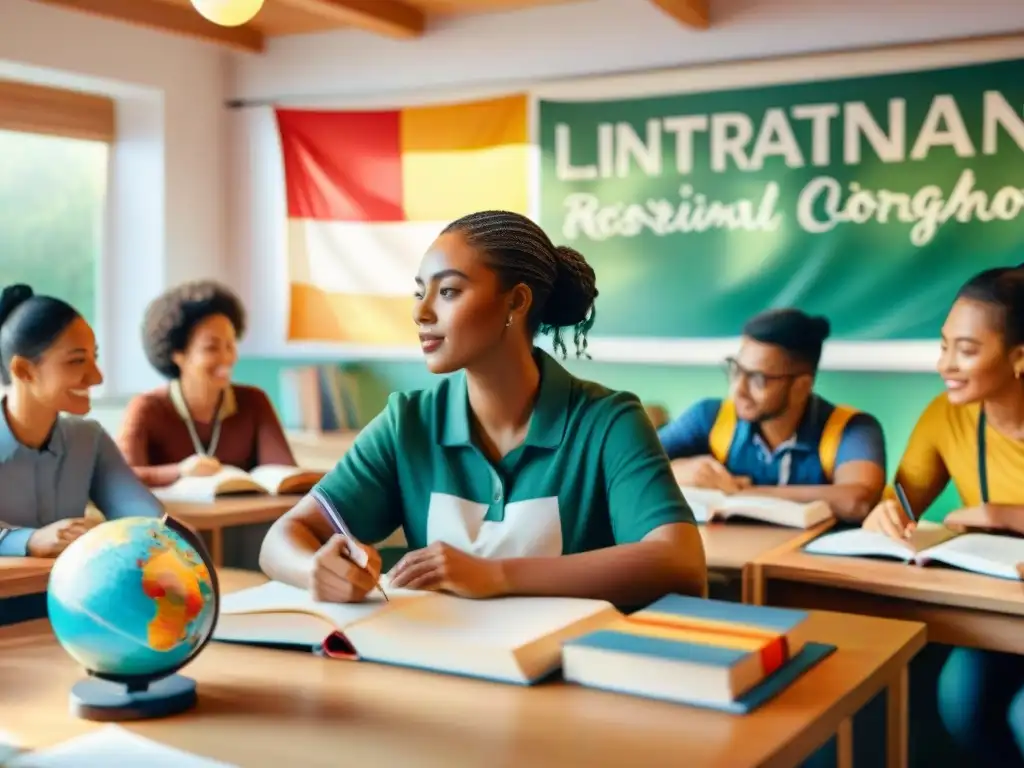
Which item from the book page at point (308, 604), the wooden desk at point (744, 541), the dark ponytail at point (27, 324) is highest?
the dark ponytail at point (27, 324)

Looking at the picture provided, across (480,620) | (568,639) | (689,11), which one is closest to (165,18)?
(689,11)

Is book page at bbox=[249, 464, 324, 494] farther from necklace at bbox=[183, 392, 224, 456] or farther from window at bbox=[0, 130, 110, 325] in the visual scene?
window at bbox=[0, 130, 110, 325]

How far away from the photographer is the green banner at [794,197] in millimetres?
3771

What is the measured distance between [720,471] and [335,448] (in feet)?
6.36

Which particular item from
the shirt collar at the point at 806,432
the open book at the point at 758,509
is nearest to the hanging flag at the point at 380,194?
the shirt collar at the point at 806,432

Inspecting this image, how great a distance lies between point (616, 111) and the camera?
172 inches

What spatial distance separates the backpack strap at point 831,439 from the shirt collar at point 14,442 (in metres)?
1.86

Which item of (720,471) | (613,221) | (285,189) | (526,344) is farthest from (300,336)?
(526,344)

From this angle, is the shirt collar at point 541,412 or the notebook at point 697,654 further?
the shirt collar at point 541,412

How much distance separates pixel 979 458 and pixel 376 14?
275 centimetres

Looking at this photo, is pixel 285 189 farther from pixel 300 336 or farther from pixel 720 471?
pixel 720 471

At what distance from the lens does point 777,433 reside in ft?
10.5

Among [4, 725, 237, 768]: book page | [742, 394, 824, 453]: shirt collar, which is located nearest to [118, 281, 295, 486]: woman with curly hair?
[742, 394, 824, 453]: shirt collar

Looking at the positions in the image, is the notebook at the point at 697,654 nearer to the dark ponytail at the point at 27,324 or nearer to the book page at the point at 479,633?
the book page at the point at 479,633
